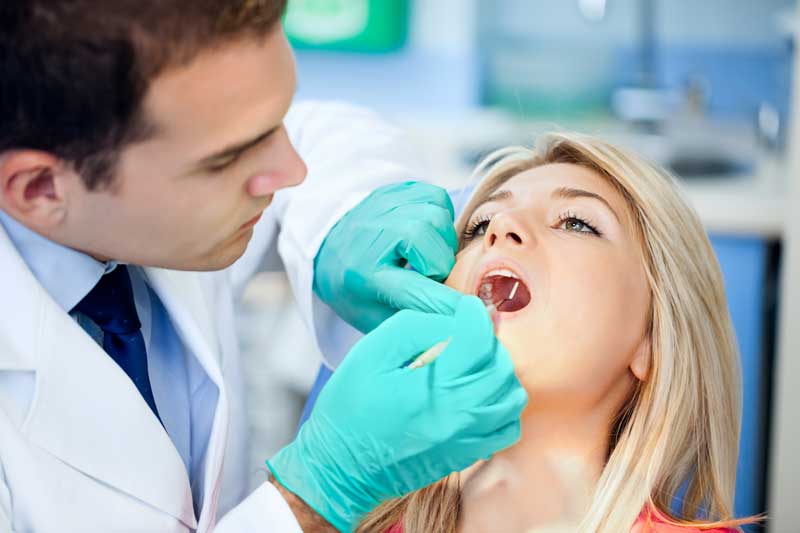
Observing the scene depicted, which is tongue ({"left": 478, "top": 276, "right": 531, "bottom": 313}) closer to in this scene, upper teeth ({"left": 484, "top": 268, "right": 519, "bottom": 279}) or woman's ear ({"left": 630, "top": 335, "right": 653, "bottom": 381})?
upper teeth ({"left": 484, "top": 268, "right": 519, "bottom": 279})

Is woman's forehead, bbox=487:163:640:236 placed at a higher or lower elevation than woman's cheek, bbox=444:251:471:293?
higher

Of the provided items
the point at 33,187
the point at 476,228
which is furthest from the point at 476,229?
the point at 33,187

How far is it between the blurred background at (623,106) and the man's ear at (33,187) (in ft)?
4.03

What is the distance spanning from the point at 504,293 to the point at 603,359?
0.59 ft

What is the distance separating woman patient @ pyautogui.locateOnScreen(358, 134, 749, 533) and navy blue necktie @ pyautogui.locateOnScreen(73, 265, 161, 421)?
0.43m

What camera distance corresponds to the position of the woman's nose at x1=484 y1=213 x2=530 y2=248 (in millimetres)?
1247

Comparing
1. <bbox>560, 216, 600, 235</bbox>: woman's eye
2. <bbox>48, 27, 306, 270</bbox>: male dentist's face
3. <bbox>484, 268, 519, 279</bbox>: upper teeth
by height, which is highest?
<bbox>48, 27, 306, 270</bbox>: male dentist's face

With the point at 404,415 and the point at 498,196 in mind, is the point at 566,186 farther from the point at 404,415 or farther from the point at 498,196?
the point at 404,415

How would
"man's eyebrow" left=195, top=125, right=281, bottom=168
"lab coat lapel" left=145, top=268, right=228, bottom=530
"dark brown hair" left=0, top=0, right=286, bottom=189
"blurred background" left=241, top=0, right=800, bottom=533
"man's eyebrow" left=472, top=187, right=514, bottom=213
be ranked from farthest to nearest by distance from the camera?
"blurred background" left=241, top=0, right=800, bottom=533, "man's eyebrow" left=472, top=187, right=514, bottom=213, "lab coat lapel" left=145, top=268, right=228, bottom=530, "man's eyebrow" left=195, top=125, right=281, bottom=168, "dark brown hair" left=0, top=0, right=286, bottom=189

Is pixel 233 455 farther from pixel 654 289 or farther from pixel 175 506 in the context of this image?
pixel 654 289

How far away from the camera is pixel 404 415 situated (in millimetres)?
1029

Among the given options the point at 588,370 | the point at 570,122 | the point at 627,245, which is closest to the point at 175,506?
the point at 588,370

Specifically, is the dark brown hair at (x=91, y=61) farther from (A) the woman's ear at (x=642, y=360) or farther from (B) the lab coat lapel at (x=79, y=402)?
(A) the woman's ear at (x=642, y=360)

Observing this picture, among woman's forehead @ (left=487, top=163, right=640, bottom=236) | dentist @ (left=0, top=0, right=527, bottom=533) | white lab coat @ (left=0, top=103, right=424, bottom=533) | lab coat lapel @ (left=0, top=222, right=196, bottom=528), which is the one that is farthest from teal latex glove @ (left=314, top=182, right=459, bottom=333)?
lab coat lapel @ (left=0, top=222, right=196, bottom=528)
